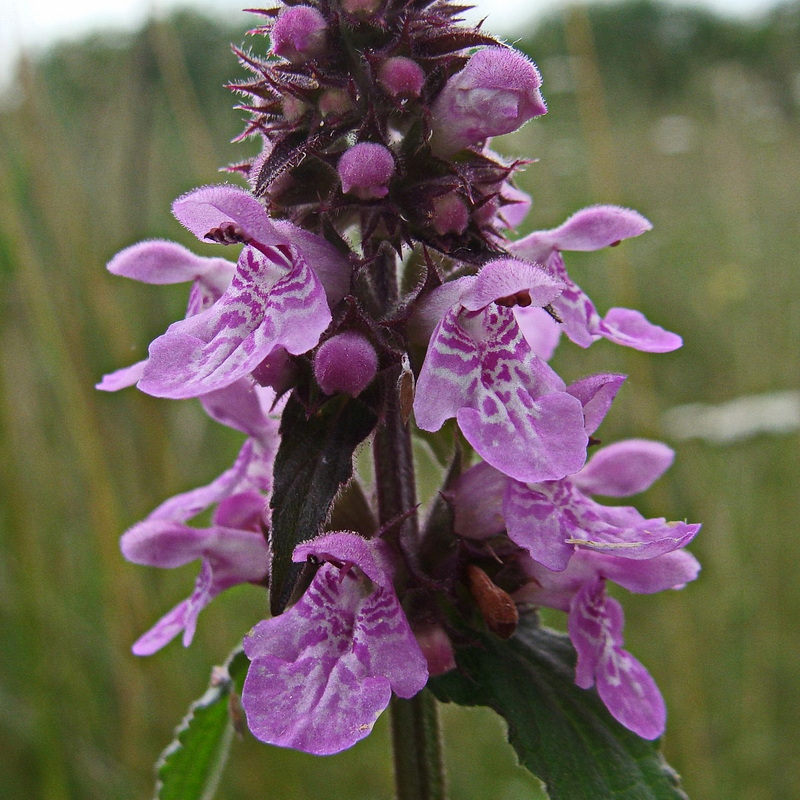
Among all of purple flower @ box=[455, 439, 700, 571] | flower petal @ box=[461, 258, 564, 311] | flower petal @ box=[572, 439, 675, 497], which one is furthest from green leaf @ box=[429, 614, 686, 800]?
flower petal @ box=[461, 258, 564, 311]

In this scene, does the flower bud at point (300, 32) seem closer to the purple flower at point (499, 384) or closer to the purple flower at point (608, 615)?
the purple flower at point (499, 384)

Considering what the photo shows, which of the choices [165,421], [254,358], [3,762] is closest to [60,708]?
[3,762]

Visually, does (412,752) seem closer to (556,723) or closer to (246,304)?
(556,723)

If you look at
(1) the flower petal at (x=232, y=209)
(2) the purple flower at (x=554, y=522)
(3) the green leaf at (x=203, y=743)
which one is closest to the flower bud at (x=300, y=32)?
(1) the flower petal at (x=232, y=209)

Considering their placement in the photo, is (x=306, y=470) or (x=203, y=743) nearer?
(x=306, y=470)

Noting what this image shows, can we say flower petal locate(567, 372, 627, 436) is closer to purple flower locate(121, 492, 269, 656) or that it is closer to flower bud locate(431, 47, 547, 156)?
flower bud locate(431, 47, 547, 156)

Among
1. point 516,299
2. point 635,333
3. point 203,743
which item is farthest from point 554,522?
point 203,743
